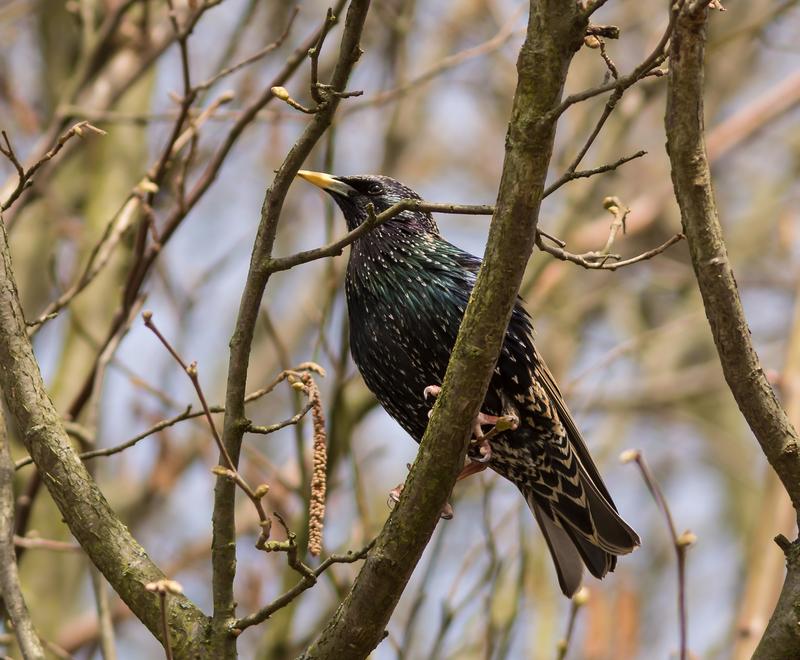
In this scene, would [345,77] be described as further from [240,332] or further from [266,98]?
[266,98]

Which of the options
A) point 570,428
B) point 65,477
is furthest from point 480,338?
point 570,428

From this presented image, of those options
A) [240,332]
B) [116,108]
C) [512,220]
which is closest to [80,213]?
[116,108]

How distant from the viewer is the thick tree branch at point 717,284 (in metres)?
2.00

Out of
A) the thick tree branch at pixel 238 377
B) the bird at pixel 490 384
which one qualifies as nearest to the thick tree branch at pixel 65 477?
Answer: the thick tree branch at pixel 238 377

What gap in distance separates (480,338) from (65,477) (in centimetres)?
91

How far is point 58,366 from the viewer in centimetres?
455

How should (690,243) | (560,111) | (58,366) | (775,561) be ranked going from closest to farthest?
1. (560,111)
2. (690,243)
3. (775,561)
4. (58,366)

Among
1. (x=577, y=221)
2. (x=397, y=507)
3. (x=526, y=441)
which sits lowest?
(x=397, y=507)

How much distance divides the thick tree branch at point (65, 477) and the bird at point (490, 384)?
113 centimetres

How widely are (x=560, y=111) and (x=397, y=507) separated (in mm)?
830

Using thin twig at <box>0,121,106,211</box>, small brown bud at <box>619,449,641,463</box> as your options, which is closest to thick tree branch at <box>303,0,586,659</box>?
small brown bud at <box>619,449,641,463</box>

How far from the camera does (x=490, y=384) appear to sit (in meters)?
3.31

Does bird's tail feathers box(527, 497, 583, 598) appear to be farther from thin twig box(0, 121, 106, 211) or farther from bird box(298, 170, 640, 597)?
thin twig box(0, 121, 106, 211)

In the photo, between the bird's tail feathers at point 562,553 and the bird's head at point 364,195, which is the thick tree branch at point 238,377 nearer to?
the bird's head at point 364,195
